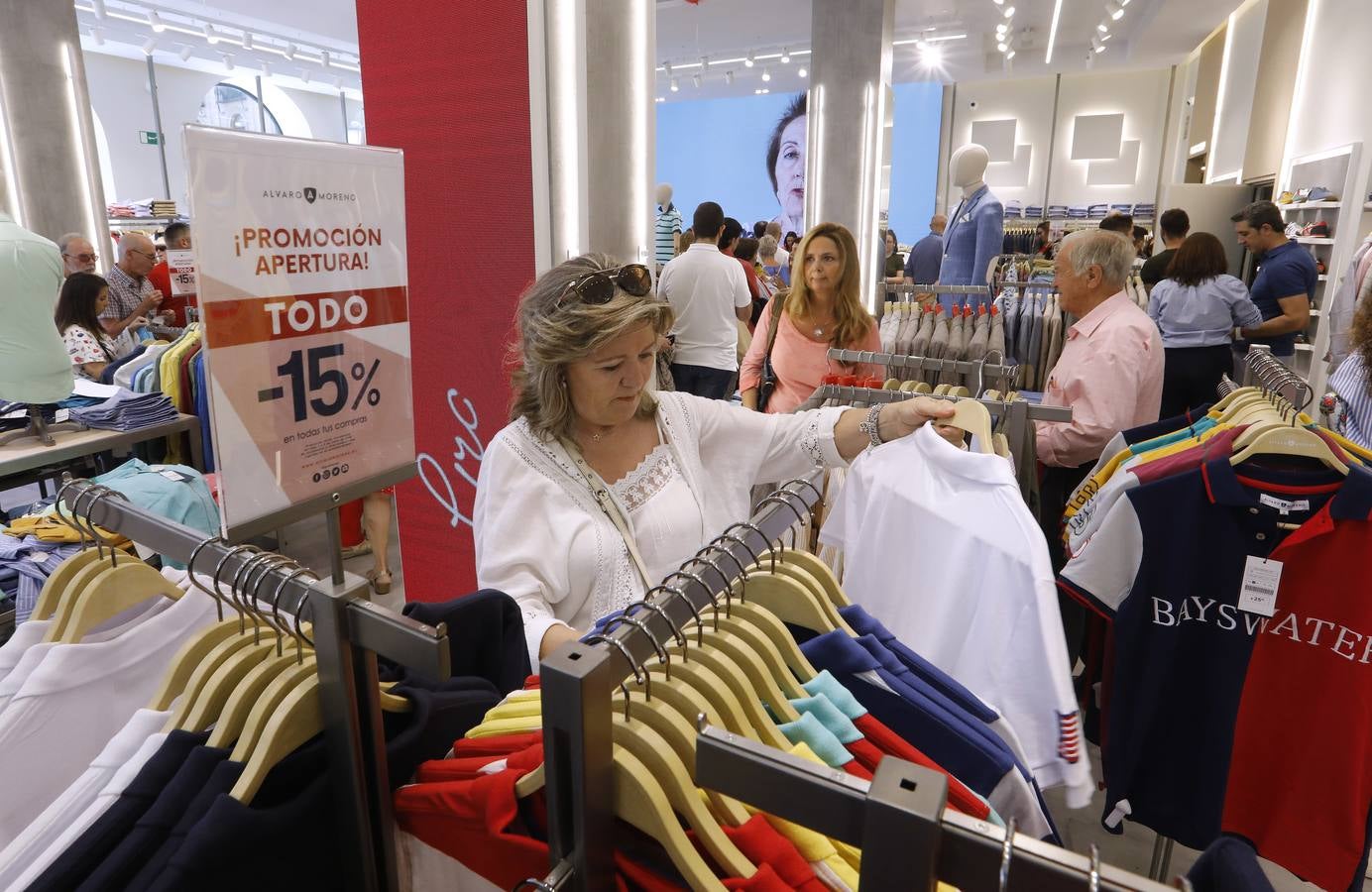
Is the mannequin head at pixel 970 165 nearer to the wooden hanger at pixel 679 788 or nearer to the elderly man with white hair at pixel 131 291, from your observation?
the wooden hanger at pixel 679 788

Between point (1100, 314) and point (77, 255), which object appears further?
point (77, 255)

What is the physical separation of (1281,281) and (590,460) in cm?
544

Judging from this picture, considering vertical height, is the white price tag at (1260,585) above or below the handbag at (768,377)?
below

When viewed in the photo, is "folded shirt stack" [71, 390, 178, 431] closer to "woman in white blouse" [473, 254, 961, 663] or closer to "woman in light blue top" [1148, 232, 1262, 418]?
"woman in white blouse" [473, 254, 961, 663]

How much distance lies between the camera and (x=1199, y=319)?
4.35 meters

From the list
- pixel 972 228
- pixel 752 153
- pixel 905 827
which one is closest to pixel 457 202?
pixel 905 827

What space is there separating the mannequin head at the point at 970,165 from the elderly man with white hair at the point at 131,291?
5.89 m

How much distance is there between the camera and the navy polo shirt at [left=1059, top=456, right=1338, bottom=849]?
168 cm

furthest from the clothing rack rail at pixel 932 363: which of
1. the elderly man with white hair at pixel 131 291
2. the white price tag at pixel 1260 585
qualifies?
the elderly man with white hair at pixel 131 291

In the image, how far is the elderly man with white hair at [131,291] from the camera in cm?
600

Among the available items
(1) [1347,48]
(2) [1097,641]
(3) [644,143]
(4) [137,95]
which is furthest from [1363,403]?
(4) [137,95]

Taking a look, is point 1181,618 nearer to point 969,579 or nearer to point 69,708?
point 969,579

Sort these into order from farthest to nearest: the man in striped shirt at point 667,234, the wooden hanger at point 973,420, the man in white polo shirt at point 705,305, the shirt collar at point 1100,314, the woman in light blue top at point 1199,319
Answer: the man in striped shirt at point 667,234 < the man in white polo shirt at point 705,305 < the woman in light blue top at point 1199,319 < the shirt collar at point 1100,314 < the wooden hanger at point 973,420

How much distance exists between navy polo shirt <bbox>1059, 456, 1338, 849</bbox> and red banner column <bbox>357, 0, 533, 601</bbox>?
74.0 inches
